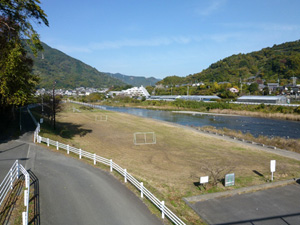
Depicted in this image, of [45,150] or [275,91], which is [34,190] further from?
[275,91]

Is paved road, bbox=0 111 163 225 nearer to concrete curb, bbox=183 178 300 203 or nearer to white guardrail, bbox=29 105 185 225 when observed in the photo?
white guardrail, bbox=29 105 185 225

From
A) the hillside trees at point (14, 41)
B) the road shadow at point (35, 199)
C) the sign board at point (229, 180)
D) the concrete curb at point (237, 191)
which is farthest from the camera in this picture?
the hillside trees at point (14, 41)

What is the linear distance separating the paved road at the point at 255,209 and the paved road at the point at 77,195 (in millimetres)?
2554

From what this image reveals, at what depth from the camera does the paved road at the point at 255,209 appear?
8562 mm

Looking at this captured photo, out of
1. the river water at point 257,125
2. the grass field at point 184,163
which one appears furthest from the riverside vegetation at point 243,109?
the grass field at point 184,163

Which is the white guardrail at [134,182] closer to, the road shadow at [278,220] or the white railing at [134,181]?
the white railing at [134,181]

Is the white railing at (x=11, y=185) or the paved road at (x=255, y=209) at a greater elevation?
the white railing at (x=11, y=185)

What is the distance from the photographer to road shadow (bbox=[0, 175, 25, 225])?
7.58 m

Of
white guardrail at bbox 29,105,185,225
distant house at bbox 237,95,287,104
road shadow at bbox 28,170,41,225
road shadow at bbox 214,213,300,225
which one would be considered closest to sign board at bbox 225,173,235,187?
road shadow at bbox 214,213,300,225

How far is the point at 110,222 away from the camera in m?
7.89

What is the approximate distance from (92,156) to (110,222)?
7.86 metres

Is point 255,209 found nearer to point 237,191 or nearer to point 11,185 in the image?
point 237,191

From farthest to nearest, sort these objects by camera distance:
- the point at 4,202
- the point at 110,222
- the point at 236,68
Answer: the point at 236,68 < the point at 4,202 < the point at 110,222

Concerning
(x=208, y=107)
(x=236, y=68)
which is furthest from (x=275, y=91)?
(x=236, y=68)
